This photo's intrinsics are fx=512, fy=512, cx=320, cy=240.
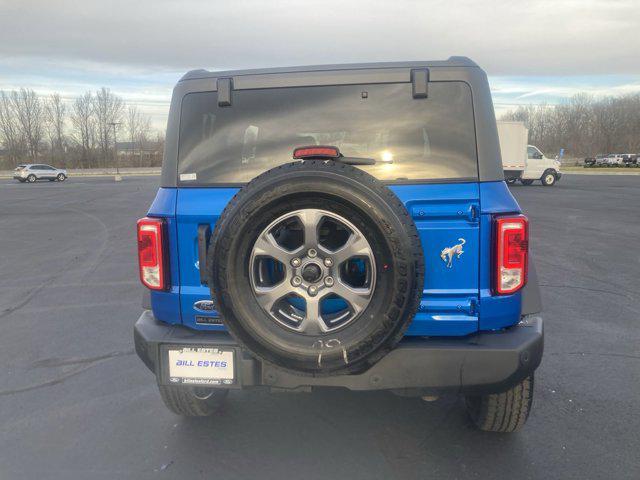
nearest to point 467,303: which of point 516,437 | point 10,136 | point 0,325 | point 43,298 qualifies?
point 516,437

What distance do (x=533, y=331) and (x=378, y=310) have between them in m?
0.91

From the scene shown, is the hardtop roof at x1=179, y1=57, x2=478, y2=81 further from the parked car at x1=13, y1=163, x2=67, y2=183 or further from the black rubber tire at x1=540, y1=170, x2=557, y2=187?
the parked car at x1=13, y1=163, x2=67, y2=183

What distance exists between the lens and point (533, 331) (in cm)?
268

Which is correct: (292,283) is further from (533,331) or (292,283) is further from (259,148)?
(533,331)

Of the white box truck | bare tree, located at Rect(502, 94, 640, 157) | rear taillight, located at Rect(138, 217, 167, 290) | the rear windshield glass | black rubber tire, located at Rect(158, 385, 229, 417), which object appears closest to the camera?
the rear windshield glass

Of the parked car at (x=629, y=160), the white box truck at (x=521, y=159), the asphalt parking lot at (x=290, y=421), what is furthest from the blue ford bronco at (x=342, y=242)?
the parked car at (x=629, y=160)

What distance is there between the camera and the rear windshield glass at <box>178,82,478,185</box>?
2686mm

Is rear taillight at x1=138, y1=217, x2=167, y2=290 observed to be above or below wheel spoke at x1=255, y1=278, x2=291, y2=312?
above

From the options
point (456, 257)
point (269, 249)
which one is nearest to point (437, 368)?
point (456, 257)

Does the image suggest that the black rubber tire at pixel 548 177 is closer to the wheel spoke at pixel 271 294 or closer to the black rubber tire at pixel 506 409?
the black rubber tire at pixel 506 409

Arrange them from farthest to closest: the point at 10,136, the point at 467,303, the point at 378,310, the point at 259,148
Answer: the point at 10,136, the point at 259,148, the point at 467,303, the point at 378,310

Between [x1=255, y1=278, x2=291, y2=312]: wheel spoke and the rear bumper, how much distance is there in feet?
1.03

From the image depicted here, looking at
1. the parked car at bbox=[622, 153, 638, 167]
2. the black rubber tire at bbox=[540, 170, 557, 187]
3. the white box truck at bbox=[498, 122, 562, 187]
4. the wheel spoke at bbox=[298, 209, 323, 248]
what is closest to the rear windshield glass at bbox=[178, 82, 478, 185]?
the wheel spoke at bbox=[298, 209, 323, 248]

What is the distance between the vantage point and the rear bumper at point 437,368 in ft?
8.24
